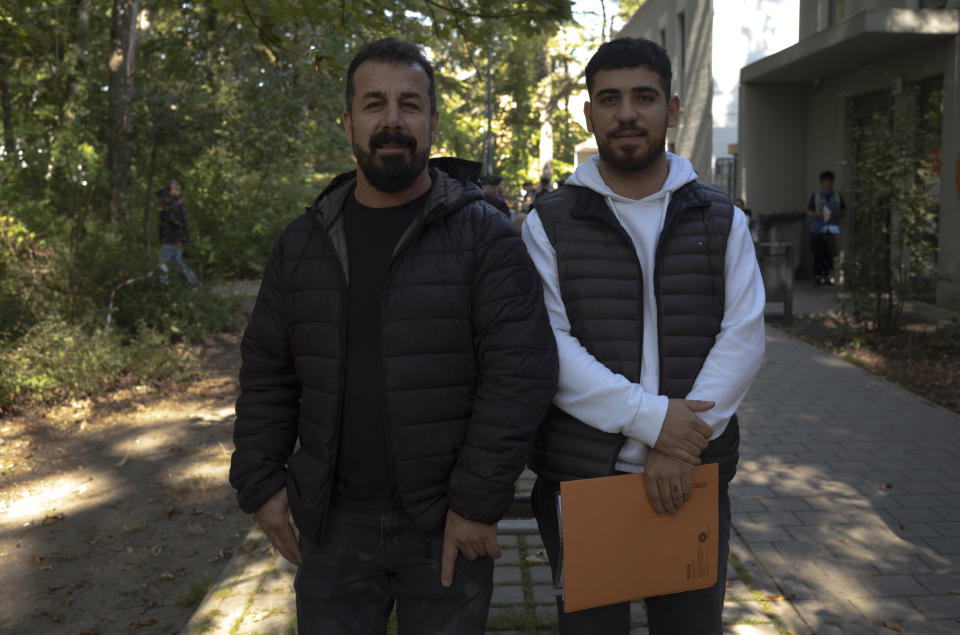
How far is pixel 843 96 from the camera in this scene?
16922 mm

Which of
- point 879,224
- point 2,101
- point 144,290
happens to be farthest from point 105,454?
point 2,101

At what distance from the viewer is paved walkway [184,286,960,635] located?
13.8ft

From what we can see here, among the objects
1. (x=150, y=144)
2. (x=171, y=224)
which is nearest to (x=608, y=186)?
(x=150, y=144)

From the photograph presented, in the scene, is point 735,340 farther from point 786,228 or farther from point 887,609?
point 786,228

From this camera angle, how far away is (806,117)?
19031 mm

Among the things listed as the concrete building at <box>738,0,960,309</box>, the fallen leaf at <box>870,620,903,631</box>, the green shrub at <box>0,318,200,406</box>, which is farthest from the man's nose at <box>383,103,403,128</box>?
the concrete building at <box>738,0,960,309</box>

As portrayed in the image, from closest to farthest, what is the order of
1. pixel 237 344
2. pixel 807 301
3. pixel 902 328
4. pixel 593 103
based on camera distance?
pixel 593 103 < pixel 902 328 < pixel 237 344 < pixel 807 301

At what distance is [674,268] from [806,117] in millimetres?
17910

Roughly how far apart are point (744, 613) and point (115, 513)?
4151mm

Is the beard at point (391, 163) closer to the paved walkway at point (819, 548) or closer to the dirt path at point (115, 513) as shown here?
the paved walkway at point (819, 548)

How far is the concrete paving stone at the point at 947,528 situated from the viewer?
5.11 meters

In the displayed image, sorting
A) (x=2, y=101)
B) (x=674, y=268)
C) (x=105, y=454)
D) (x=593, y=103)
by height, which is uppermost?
(x=2, y=101)

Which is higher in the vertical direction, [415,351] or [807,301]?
[415,351]

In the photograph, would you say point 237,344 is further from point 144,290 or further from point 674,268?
point 674,268
